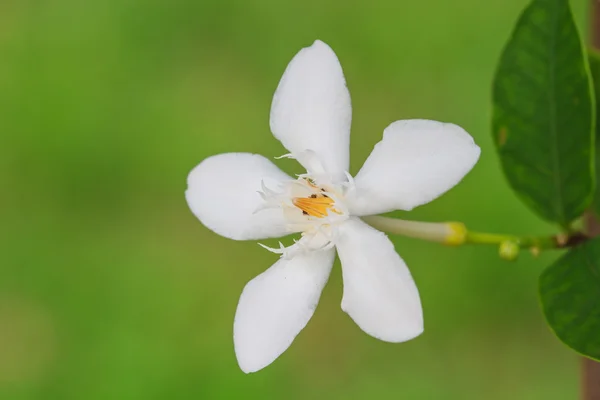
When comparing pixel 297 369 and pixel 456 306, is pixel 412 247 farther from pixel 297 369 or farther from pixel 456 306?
pixel 297 369

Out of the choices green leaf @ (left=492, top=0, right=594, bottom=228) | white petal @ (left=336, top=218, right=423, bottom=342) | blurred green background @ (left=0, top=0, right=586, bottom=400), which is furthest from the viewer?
blurred green background @ (left=0, top=0, right=586, bottom=400)

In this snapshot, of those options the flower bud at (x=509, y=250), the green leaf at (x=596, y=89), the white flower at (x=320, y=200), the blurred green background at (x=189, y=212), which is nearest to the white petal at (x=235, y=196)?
the white flower at (x=320, y=200)

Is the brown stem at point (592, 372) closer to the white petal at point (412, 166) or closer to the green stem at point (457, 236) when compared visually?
the green stem at point (457, 236)

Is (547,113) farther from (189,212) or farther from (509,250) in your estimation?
(189,212)

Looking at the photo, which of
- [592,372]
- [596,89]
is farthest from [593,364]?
[596,89]

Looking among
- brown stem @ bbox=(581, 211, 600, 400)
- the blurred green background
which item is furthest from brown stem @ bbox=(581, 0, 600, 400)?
the blurred green background

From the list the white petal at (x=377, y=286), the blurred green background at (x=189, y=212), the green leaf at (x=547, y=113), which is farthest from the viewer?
the blurred green background at (x=189, y=212)

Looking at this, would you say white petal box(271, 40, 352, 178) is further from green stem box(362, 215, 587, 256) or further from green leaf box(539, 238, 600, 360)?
green leaf box(539, 238, 600, 360)
